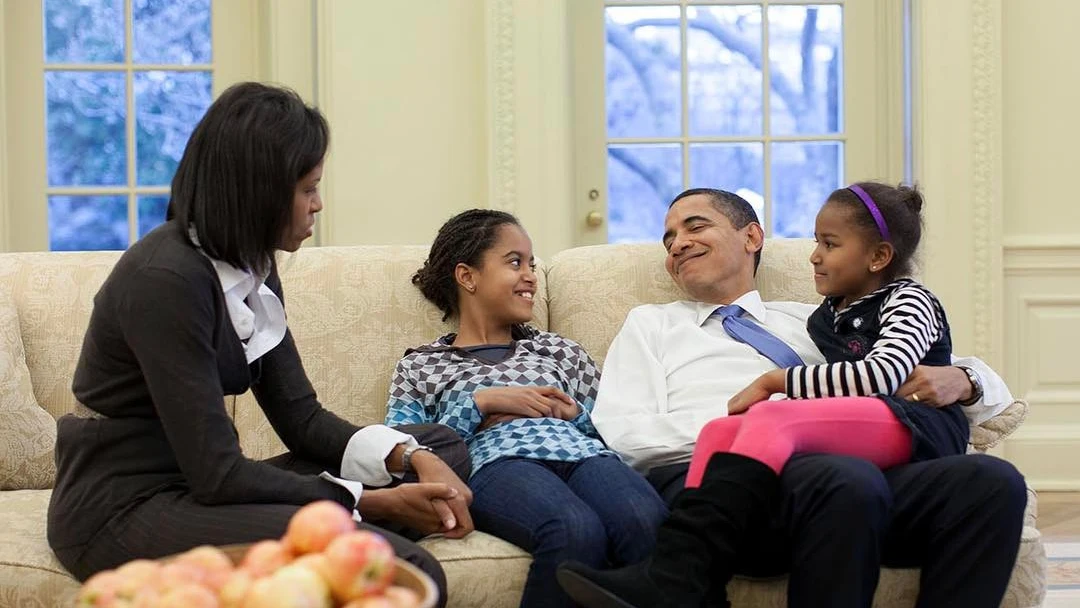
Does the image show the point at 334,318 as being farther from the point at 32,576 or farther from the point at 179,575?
the point at 179,575

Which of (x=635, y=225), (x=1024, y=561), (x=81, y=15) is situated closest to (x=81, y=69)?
(x=81, y=15)

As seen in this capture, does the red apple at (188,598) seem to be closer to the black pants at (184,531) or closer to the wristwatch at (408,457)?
the black pants at (184,531)

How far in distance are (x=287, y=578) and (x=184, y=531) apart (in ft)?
2.61

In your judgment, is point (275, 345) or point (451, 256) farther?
point (451, 256)

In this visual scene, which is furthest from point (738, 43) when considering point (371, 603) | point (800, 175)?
point (371, 603)

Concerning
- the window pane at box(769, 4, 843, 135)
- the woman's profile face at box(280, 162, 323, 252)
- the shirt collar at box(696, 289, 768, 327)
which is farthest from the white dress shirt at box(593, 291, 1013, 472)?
the window pane at box(769, 4, 843, 135)

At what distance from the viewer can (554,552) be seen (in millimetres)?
1889

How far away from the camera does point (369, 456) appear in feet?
6.36

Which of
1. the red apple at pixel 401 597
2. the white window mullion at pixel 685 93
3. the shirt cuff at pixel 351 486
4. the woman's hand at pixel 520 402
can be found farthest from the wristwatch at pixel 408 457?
the white window mullion at pixel 685 93

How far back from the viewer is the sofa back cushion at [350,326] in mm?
2455

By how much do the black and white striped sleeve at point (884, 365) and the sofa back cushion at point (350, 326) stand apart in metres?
0.69

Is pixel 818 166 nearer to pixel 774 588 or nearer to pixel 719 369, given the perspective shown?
pixel 719 369

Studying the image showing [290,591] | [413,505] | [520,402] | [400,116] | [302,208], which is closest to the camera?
[290,591]

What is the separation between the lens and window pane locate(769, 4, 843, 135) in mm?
4281
